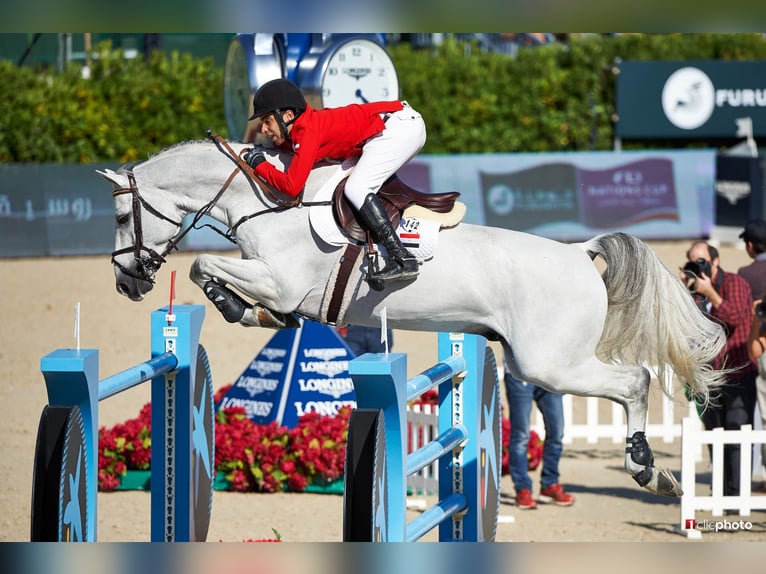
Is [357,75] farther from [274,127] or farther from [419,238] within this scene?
[419,238]

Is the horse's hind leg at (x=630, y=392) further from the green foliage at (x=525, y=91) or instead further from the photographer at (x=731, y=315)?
the green foliage at (x=525, y=91)

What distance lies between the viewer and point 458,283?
15.8 ft

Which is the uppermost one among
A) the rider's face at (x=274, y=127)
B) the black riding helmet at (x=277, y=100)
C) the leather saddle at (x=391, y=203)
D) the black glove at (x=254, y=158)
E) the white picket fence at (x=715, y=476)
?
the black riding helmet at (x=277, y=100)

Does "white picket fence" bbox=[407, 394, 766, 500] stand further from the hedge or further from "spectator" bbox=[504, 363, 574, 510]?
the hedge

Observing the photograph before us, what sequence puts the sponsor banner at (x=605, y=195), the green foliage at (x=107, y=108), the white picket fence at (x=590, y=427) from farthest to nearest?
the green foliage at (x=107, y=108) < the sponsor banner at (x=605, y=195) < the white picket fence at (x=590, y=427)

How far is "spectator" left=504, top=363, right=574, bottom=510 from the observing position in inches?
293

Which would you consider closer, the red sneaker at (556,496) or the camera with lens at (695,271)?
the camera with lens at (695,271)

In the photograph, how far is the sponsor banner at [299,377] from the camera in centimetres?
816

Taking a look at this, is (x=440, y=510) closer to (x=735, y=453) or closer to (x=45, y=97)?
(x=735, y=453)

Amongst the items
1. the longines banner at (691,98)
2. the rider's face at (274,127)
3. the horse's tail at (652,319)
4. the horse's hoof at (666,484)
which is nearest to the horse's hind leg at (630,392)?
the horse's hoof at (666,484)

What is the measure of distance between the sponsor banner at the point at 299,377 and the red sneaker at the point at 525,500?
141cm

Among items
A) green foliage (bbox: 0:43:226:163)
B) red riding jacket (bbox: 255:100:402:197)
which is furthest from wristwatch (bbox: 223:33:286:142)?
green foliage (bbox: 0:43:226:163)

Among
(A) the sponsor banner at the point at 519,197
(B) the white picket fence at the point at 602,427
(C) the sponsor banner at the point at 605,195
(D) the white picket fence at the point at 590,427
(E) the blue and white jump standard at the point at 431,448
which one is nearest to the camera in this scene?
(E) the blue and white jump standard at the point at 431,448

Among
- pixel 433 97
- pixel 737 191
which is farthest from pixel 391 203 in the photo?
pixel 433 97
